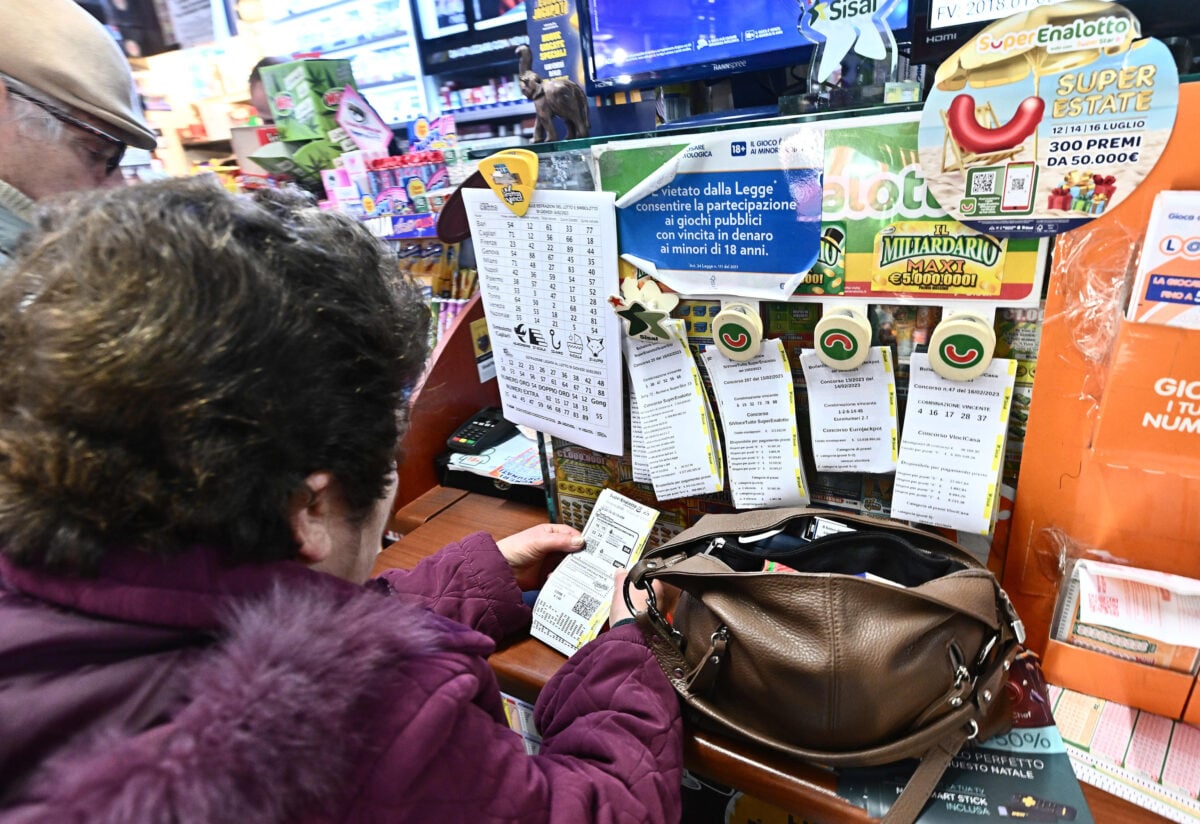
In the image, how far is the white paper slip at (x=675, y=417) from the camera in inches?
36.3

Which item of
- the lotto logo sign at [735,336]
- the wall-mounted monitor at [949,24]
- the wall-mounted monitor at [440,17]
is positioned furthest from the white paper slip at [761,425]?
the wall-mounted monitor at [440,17]

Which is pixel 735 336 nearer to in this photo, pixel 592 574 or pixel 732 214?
pixel 732 214

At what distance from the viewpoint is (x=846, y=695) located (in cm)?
64

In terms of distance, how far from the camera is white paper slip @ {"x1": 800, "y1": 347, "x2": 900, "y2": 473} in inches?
31.2

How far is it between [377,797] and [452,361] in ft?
3.58

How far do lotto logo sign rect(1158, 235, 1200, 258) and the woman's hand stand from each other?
0.80m

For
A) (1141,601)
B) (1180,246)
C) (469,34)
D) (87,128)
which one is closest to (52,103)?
(87,128)

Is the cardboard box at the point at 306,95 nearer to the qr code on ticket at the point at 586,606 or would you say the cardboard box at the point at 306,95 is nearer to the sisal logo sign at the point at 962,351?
the qr code on ticket at the point at 586,606

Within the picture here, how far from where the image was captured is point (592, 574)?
0.99 m

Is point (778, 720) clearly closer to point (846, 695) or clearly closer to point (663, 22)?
point (846, 695)

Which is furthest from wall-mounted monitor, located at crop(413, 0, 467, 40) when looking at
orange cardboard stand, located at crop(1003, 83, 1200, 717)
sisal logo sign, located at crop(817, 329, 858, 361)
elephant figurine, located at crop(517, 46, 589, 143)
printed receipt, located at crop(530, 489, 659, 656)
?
orange cardboard stand, located at crop(1003, 83, 1200, 717)

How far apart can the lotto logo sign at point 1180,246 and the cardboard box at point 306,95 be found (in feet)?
6.46

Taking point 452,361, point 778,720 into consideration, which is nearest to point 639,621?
point 778,720

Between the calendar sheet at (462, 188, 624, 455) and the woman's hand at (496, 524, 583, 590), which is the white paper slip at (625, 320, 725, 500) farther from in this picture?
the woman's hand at (496, 524, 583, 590)
